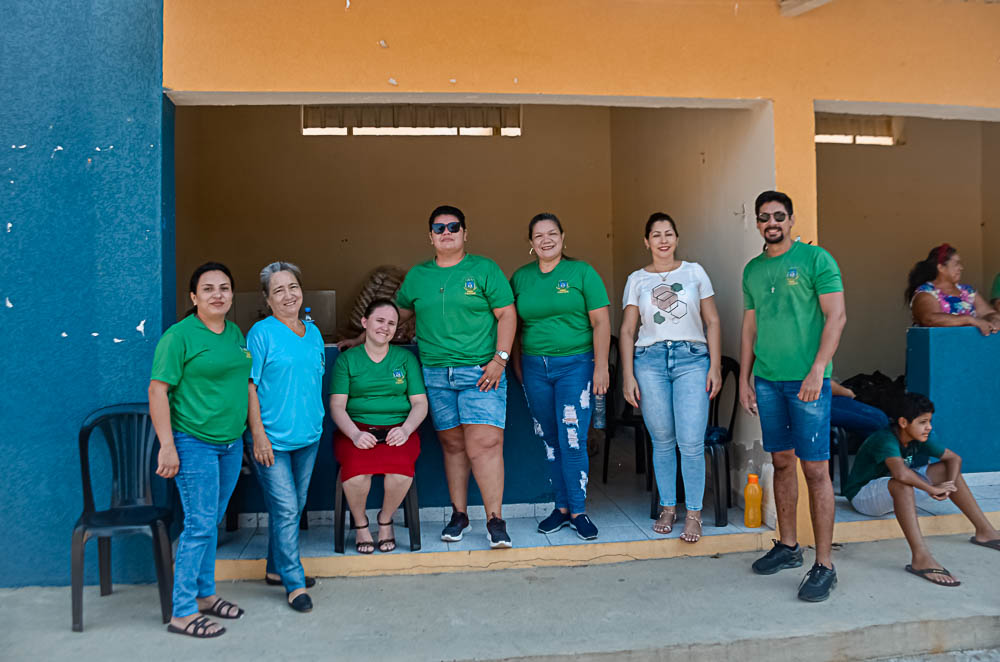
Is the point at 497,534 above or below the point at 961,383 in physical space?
below

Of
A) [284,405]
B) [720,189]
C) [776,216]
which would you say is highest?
[720,189]

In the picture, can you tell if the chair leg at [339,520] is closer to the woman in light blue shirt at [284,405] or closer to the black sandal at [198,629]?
the woman in light blue shirt at [284,405]

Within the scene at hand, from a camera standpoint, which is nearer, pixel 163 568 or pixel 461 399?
pixel 163 568

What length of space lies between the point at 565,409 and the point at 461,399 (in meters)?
0.54

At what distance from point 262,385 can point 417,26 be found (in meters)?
1.95

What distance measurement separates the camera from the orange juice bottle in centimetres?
406

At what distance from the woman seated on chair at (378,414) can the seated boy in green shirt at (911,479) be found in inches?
91.5

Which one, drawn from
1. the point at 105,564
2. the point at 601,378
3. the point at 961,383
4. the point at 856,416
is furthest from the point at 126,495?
the point at 961,383

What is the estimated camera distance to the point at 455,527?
12.8 feet

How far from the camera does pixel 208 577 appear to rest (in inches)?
125

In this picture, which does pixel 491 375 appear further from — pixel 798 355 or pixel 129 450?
pixel 129 450

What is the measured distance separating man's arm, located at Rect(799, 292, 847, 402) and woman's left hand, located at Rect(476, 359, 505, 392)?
4.65 feet

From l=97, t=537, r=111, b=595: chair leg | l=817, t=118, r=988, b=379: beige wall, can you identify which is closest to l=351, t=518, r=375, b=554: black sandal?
l=97, t=537, r=111, b=595: chair leg

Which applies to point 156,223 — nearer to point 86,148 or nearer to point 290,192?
point 86,148
